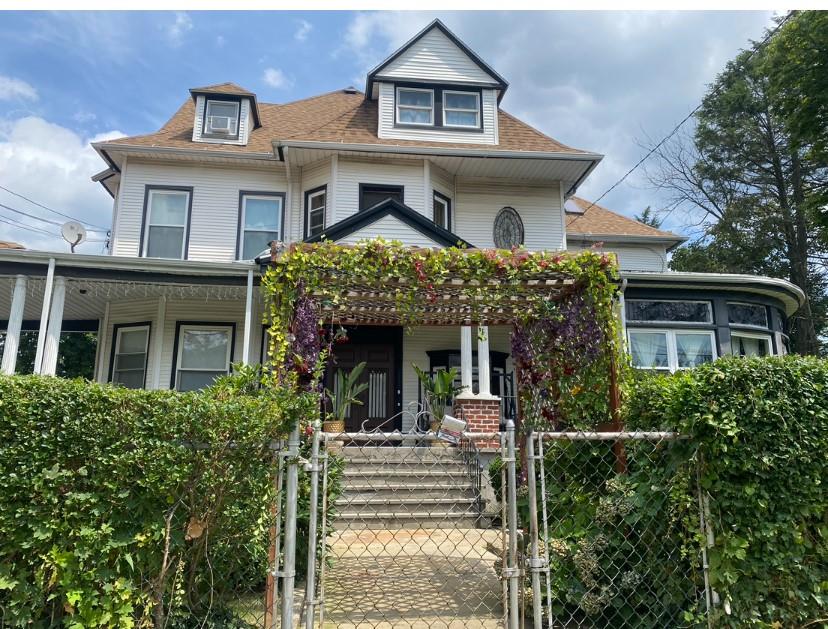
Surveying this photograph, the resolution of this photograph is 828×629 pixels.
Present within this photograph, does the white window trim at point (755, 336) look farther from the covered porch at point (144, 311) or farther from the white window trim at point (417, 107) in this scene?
the covered porch at point (144, 311)

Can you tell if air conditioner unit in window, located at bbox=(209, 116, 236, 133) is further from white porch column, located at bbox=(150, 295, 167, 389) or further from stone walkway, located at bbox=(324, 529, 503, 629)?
stone walkway, located at bbox=(324, 529, 503, 629)

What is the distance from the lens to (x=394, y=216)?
1135 centimetres

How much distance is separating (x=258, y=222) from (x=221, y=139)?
2494mm

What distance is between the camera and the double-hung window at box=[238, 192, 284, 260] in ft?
43.9

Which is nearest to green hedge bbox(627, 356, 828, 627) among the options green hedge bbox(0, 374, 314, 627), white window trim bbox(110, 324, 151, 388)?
green hedge bbox(0, 374, 314, 627)

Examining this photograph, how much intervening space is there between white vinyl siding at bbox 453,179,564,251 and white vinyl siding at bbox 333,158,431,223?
121 cm

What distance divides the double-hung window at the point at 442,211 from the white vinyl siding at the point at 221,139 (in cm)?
513


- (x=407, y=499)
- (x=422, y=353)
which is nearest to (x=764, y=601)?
(x=407, y=499)

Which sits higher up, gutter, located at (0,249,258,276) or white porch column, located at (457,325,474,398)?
gutter, located at (0,249,258,276)

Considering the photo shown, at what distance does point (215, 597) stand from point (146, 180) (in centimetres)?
1224

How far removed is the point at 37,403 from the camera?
3000 mm

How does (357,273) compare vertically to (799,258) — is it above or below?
below

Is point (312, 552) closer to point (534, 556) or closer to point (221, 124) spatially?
point (534, 556)

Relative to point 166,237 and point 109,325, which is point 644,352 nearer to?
point 166,237
